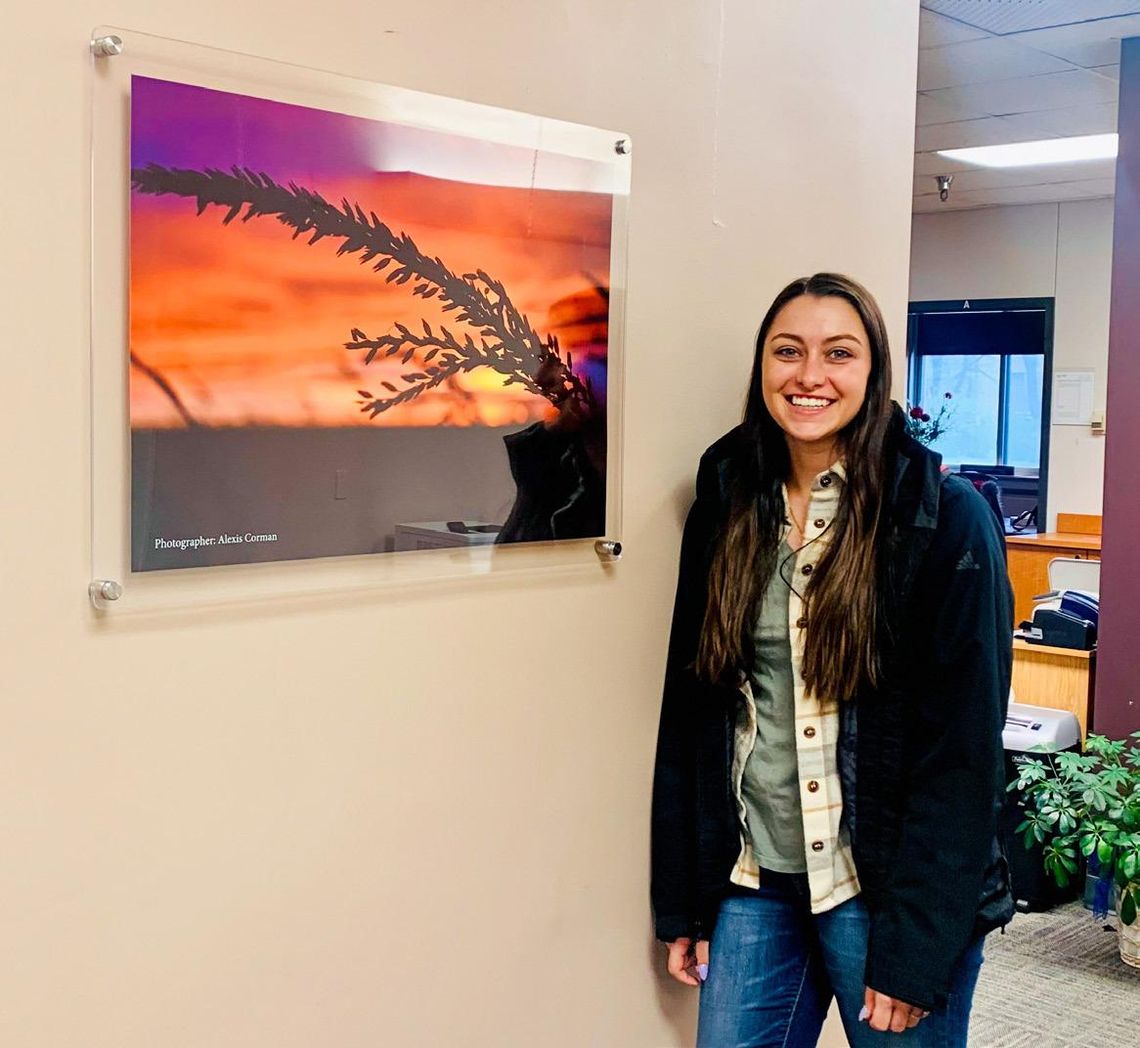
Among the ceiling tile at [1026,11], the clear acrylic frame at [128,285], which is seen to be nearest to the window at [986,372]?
the ceiling tile at [1026,11]

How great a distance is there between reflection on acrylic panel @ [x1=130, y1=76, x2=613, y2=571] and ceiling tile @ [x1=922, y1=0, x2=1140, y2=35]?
2843mm

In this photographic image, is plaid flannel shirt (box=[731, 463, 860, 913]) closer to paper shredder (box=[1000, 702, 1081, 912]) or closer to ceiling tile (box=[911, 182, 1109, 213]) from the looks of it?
paper shredder (box=[1000, 702, 1081, 912])

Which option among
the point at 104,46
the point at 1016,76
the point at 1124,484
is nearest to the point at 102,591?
the point at 104,46

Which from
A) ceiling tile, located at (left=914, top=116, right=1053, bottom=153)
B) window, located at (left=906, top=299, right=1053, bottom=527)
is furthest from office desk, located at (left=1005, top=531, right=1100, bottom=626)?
ceiling tile, located at (left=914, top=116, right=1053, bottom=153)

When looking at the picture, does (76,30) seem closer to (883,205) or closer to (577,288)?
(577,288)

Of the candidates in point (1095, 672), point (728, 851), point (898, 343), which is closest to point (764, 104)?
point (898, 343)

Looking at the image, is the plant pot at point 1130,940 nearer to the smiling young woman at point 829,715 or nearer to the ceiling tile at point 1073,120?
the smiling young woman at point 829,715

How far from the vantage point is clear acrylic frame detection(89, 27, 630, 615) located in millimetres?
1184

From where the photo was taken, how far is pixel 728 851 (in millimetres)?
1711

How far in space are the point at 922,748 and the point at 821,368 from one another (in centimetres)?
49

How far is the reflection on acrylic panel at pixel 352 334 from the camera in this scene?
1.23 metres

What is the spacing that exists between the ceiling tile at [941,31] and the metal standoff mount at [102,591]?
3593mm

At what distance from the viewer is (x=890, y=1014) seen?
5.17 feet

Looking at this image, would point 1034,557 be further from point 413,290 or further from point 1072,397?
point 413,290
